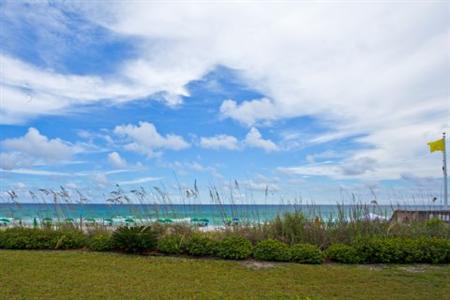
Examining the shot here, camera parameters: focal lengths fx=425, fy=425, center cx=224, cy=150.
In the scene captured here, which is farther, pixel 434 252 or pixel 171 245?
pixel 171 245

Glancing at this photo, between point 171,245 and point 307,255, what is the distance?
2.38 metres

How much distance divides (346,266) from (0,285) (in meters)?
4.97

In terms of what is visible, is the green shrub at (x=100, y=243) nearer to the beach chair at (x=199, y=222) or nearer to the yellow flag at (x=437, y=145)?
the beach chair at (x=199, y=222)

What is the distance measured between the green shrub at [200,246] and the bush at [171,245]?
0.15m

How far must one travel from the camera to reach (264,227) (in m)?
8.14

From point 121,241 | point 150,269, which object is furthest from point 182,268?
point 121,241

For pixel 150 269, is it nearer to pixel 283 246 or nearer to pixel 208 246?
pixel 208 246

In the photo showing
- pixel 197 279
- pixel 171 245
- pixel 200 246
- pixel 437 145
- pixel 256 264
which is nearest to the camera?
pixel 197 279

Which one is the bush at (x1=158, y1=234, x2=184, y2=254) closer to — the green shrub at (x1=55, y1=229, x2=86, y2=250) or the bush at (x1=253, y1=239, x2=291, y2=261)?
the bush at (x1=253, y1=239, x2=291, y2=261)

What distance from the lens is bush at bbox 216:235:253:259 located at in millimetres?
7176

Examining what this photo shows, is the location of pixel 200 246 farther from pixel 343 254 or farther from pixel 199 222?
pixel 343 254

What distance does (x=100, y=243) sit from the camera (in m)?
7.79

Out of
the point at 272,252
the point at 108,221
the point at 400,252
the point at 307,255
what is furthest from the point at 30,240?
the point at 400,252

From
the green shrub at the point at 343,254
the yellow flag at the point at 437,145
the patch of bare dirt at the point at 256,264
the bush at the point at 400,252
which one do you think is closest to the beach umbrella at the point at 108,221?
the patch of bare dirt at the point at 256,264
